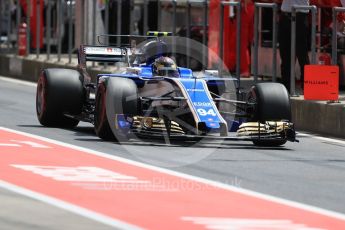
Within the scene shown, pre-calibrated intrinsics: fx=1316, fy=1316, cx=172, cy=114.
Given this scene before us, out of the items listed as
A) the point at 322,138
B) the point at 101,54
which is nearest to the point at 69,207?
the point at 101,54

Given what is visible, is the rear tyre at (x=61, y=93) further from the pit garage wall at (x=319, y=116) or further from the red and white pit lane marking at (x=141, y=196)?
the pit garage wall at (x=319, y=116)

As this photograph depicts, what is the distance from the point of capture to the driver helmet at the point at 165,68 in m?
16.0

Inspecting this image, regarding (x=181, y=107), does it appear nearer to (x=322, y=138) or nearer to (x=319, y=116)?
(x=322, y=138)

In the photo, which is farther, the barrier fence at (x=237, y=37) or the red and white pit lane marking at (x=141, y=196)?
the barrier fence at (x=237, y=37)

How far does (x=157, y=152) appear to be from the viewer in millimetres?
14578

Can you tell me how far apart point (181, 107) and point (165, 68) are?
0.92 m

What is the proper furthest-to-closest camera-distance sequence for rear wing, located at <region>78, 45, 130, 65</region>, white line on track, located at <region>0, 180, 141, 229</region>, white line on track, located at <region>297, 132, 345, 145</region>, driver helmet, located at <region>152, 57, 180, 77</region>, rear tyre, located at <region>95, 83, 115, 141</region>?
rear wing, located at <region>78, 45, 130, 65</region> < white line on track, located at <region>297, 132, 345, 145</region> < driver helmet, located at <region>152, 57, 180, 77</region> < rear tyre, located at <region>95, 83, 115, 141</region> < white line on track, located at <region>0, 180, 141, 229</region>

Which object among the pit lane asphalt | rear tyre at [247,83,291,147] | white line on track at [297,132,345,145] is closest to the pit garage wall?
white line on track at [297,132,345,145]

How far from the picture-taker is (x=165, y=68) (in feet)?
52.5

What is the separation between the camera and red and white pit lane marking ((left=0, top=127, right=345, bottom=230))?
389 inches

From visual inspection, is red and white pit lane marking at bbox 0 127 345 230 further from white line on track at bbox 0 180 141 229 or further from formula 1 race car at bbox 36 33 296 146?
formula 1 race car at bbox 36 33 296 146

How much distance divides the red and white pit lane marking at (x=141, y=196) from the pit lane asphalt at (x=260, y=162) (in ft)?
1.22

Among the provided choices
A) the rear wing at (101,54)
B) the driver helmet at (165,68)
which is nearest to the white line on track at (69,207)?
the driver helmet at (165,68)

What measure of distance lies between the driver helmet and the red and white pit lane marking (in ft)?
7.28
